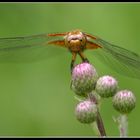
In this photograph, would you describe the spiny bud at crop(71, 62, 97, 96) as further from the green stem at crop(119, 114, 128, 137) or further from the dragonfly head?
the green stem at crop(119, 114, 128, 137)

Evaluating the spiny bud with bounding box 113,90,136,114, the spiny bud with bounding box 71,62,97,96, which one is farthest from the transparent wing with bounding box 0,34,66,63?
the spiny bud with bounding box 113,90,136,114

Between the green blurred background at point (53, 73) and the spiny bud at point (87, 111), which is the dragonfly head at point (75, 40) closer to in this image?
the spiny bud at point (87, 111)

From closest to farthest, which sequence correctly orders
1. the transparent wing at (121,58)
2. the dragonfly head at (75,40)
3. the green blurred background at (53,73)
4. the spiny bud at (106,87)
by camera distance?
the spiny bud at (106,87) → the dragonfly head at (75,40) → the transparent wing at (121,58) → the green blurred background at (53,73)

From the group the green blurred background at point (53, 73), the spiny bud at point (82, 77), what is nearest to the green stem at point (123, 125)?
the spiny bud at point (82, 77)

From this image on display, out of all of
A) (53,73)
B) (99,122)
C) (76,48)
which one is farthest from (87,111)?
(53,73)

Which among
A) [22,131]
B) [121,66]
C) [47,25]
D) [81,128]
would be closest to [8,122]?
[22,131]

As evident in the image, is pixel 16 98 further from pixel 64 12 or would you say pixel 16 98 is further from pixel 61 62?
pixel 64 12
